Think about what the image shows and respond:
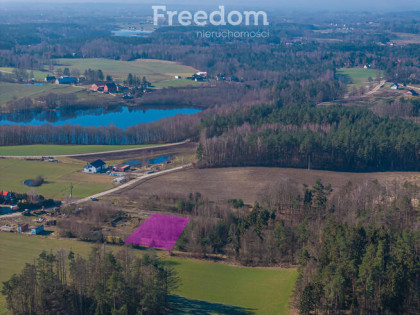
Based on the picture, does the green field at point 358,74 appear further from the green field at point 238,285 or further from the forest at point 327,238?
the green field at point 238,285

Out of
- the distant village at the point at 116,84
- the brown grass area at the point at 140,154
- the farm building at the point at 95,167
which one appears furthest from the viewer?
the distant village at the point at 116,84

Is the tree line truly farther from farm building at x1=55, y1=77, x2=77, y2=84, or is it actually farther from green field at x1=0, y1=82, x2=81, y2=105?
farm building at x1=55, y1=77, x2=77, y2=84

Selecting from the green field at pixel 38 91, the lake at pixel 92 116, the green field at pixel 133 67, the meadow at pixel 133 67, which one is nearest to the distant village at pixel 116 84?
the green field at pixel 38 91

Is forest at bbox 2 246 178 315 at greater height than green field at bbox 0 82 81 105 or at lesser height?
lesser

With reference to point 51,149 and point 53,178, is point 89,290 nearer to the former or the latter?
point 53,178

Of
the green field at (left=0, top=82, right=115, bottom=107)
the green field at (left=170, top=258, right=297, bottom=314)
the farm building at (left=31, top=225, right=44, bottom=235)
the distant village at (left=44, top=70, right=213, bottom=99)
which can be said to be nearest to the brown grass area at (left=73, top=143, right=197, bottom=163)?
the farm building at (left=31, top=225, right=44, bottom=235)

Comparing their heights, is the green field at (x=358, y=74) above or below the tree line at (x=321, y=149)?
above
